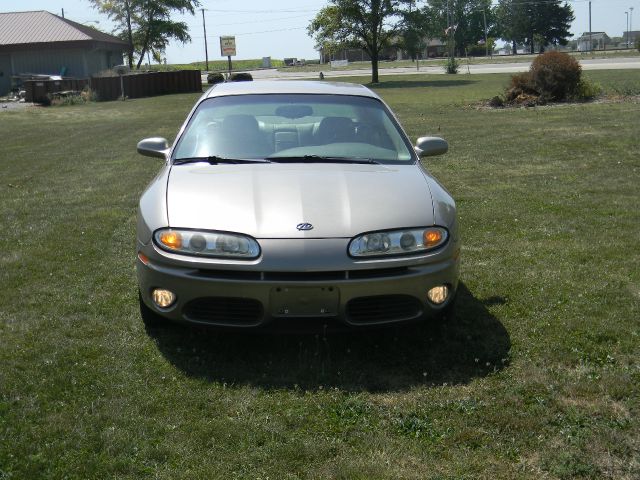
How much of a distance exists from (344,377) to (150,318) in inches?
48.7

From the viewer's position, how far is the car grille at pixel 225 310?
396cm

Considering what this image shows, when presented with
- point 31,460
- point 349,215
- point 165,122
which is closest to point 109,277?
point 349,215

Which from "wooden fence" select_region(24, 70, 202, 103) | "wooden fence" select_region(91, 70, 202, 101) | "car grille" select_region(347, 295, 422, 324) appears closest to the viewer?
"car grille" select_region(347, 295, 422, 324)

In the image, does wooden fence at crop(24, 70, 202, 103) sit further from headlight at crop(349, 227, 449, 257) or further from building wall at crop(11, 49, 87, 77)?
headlight at crop(349, 227, 449, 257)

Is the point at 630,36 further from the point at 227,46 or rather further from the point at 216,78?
the point at 216,78

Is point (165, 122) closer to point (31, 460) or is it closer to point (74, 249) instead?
point (74, 249)

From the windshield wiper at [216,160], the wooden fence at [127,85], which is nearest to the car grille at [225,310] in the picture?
the windshield wiper at [216,160]

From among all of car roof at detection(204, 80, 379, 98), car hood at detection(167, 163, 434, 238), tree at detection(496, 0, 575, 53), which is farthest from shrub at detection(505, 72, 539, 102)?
tree at detection(496, 0, 575, 53)

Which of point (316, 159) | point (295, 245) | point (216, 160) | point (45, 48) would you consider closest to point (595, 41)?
point (45, 48)

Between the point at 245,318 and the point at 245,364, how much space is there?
0.29 meters

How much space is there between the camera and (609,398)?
3.62 metres

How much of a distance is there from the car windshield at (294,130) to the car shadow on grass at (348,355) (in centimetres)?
116

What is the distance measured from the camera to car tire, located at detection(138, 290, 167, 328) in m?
4.41

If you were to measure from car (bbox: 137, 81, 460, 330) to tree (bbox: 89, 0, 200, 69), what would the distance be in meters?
63.5
